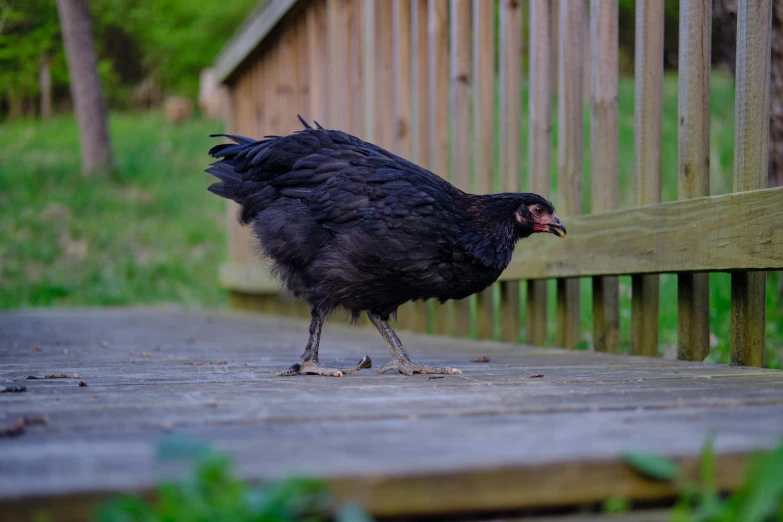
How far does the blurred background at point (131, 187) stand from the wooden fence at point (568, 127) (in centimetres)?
58

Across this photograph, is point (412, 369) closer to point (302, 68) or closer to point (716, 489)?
point (716, 489)

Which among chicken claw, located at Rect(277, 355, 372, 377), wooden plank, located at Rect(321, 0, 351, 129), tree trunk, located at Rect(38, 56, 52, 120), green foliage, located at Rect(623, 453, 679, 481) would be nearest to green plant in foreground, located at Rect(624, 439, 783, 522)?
green foliage, located at Rect(623, 453, 679, 481)

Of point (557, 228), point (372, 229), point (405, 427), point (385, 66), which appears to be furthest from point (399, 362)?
point (385, 66)

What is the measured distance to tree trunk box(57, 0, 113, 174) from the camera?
42.6ft

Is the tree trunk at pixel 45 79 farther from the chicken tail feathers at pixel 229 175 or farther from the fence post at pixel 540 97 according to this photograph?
the fence post at pixel 540 97

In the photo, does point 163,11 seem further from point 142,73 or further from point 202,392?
point 202,392

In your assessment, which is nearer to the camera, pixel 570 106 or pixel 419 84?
pixel 570 106

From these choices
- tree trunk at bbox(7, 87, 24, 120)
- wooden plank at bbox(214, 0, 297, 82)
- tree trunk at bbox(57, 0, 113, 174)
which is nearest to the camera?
wooden plank at bbox(214, 0, 297, 82)

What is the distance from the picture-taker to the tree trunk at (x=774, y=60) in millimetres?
4539

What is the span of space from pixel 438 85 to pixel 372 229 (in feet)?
6.76

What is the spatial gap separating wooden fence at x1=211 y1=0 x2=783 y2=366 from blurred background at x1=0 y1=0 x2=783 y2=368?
582 millimetres

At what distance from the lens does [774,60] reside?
4641 millimetres

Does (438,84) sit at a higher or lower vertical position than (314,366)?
higher

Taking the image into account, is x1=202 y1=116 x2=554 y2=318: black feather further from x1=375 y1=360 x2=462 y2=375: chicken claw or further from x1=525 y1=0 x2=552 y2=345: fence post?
x1=525 y1=0 x2=552 y2=345: fence post
